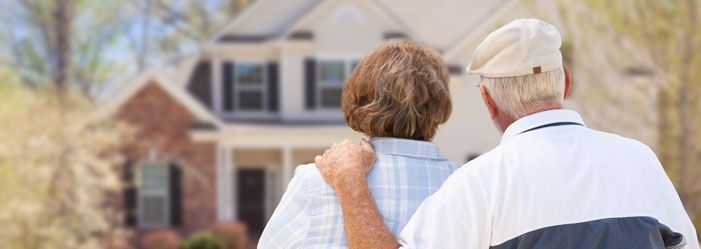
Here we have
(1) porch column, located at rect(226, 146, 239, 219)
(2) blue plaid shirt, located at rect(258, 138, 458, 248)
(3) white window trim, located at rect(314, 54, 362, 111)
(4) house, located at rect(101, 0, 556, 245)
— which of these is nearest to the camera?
(2) blue plaid shirt, located at rect(258, 138, 458, 248)

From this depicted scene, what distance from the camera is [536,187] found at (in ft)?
7.23

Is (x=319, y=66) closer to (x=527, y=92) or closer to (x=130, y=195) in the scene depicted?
(x=130, y=195)

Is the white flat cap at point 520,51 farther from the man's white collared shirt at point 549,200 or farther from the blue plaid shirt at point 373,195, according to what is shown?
the blue plaid shirt at point 373,195

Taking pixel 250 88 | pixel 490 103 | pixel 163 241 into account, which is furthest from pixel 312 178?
pixel 250 88

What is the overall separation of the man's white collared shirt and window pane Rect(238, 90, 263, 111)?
50.7 feet

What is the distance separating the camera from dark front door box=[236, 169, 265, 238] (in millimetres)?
17203

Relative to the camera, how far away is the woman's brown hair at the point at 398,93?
2.45 m

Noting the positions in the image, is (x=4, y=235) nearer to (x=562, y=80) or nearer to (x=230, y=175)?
(x=230, y=175)

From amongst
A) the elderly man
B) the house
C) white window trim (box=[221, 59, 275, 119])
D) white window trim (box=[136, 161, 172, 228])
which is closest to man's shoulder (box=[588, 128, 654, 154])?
the elderly man

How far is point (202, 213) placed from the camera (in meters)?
16.5

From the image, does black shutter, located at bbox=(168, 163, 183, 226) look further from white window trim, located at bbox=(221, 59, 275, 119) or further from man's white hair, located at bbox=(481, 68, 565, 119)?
man's white hair, located at bbox=(481, 68, 565, 119)

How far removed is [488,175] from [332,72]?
15.2 m

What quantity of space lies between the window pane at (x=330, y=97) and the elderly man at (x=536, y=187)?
15013 mm

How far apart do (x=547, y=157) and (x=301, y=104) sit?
15.3 m
